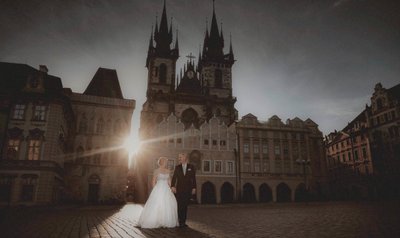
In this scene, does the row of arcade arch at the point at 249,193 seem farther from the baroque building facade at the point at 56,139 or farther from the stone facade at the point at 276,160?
the baroque building facade at the point at 56,139

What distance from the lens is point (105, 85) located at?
42.0 metres

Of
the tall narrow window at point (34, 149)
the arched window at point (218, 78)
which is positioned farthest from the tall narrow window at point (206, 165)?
the arched window at point (218, 78)

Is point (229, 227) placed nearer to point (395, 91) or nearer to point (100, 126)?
point (100, 126)

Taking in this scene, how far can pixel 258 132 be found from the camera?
4378cm

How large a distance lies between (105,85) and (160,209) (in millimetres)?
37266

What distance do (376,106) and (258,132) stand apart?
22.6 m

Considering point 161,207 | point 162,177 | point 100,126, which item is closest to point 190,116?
point 100,126

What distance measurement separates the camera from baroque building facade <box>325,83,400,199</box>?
→ 144 feet

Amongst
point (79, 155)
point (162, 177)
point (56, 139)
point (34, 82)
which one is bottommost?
point (162, 177)

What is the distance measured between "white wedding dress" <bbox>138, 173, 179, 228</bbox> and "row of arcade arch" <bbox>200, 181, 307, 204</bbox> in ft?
105

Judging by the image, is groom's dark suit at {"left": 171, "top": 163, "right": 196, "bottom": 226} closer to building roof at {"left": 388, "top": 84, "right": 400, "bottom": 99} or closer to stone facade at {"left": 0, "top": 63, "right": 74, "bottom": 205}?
stone facade at {"left": 0, "top": 63, "right": 74, "bottom": 205}

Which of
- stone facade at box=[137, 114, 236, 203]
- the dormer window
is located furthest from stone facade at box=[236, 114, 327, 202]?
the dormer window

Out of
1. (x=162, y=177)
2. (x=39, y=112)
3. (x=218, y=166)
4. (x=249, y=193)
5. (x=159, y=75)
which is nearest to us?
(x=162, y=177)

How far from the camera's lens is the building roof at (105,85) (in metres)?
40.8
